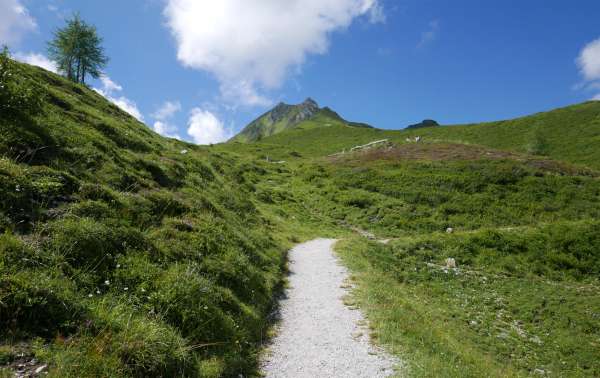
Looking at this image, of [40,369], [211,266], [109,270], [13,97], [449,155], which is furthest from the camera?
[449,155]

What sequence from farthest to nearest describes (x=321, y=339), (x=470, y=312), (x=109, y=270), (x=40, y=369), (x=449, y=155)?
(x=449, y=155)
(x=470, y=312)
(x=321, y=339)
(x=109, y=270)
(x=40, y=369)

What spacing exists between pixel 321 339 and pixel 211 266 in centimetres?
416

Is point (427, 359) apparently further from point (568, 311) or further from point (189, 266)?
point (568, 311)

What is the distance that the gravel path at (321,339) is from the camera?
306 inches

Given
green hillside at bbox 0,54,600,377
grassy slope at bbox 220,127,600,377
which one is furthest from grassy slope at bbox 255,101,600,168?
green hillside at bbox 0,54,600,377

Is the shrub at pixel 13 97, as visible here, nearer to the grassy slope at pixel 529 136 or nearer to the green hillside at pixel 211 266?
the green hillside at pixel 211 266

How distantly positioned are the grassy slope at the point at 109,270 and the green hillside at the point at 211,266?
0.14 ft

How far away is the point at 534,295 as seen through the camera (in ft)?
54.3

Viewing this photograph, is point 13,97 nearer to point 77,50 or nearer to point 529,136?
point 77,50

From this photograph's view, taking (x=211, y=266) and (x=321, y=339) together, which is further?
(x=211, y=266)

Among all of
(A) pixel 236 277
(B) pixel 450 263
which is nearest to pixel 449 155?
(B) pixel 450 263

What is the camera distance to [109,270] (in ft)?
25.8

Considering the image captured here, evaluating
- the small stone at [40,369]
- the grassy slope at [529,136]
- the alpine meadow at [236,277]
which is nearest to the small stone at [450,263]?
the alpine meadow at [236,277]

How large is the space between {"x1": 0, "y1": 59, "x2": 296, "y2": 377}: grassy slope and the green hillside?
0.14 ft
